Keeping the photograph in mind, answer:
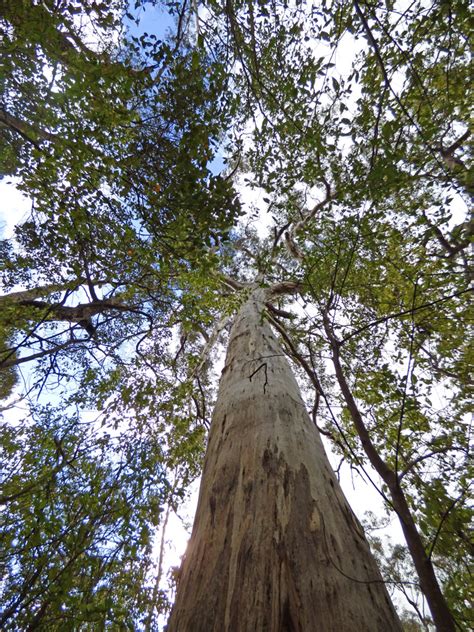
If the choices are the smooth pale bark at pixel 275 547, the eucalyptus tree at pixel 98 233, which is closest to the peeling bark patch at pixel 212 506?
the smooth pale bark at pixel 275 547

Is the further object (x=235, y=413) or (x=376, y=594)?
(x=235, y=413)

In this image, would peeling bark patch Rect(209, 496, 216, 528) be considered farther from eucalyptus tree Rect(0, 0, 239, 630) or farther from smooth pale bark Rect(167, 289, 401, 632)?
eucalyptus tree Rect(0, 0, 239, 630)

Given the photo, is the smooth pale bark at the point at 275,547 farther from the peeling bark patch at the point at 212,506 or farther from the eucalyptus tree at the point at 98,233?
the eucalyptus tree at the point at 98,233

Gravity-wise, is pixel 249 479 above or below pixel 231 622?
above

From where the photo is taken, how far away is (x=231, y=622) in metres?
0.78

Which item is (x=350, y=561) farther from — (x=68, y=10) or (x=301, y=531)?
(x=68, y=10)

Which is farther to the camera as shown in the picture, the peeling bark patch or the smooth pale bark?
the peeling bark patch

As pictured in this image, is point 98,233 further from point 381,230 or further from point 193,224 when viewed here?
point 381,230

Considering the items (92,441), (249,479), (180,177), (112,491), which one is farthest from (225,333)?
(249,479)

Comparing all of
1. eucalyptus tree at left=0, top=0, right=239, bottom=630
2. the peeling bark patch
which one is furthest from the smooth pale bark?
eucalyptus tree at left=0, top=0, right=239, bottom=630

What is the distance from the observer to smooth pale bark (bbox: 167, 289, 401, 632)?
80 cm

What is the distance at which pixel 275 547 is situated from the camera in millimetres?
958

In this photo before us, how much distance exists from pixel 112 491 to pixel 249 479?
2312 millimetres

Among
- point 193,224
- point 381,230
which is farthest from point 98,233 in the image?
point 381,230
